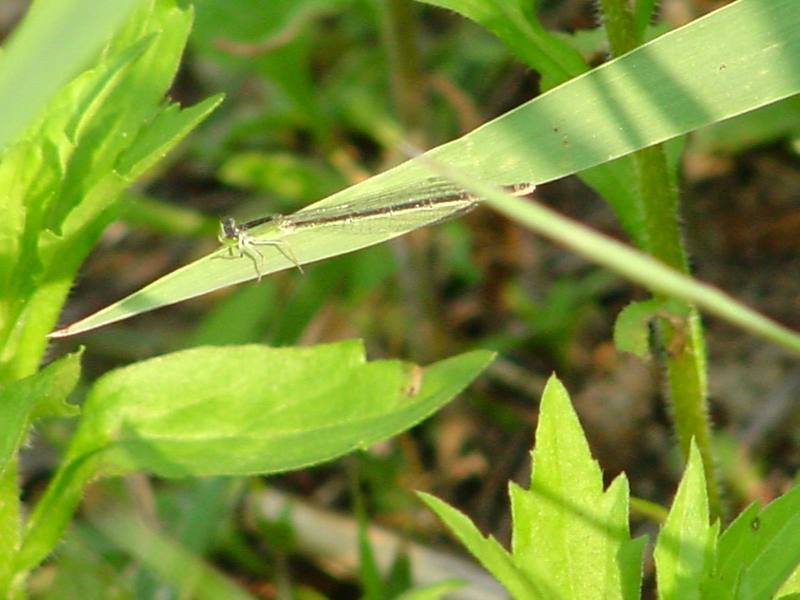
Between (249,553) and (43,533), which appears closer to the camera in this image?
(43,533)

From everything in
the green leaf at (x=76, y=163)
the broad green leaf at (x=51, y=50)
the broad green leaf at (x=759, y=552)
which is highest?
the green leaf at (x=76, y=163)

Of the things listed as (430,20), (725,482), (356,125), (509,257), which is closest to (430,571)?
(725,482)

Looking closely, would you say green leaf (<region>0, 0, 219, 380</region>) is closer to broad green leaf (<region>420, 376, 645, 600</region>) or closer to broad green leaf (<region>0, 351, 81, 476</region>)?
broad green leaf (<region>0, 351, 81, 476</region>)

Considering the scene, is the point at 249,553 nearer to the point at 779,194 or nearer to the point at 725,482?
the point at 725,482

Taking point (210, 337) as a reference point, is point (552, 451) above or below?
below

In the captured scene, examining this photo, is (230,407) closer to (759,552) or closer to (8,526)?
(8,526)

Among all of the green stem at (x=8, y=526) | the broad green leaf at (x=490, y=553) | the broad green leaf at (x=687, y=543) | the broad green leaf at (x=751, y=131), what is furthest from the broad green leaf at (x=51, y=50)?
the broad green leaf at (x=751, y=131)

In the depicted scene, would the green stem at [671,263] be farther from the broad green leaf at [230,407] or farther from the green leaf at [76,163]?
the green leaf at [76,163]
